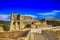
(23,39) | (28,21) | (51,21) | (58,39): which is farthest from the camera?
(51,21)

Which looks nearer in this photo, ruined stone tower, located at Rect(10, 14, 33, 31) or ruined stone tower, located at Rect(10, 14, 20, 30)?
ruined stone tower, located at Rect(10, 14, 33, 31)

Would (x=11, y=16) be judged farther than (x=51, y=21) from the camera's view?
No

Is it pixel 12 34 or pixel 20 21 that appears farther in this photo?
pixel 20 21

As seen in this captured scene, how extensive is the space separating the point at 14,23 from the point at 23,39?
12.1 meters

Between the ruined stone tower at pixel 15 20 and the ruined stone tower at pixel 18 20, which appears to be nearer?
the ruined stone tower at pixel 18 20

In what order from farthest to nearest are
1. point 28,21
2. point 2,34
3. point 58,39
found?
point 28,21 < point 2,34 < point 58,39

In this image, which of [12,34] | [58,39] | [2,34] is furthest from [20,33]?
[58,39]

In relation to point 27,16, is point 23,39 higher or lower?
lower

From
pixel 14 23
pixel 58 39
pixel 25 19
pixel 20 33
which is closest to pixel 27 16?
pixel 25 19

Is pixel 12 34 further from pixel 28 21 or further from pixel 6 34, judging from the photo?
pixel 28 21

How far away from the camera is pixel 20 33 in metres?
7.80

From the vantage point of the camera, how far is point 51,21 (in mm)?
20000

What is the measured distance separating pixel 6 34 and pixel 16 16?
9675mm

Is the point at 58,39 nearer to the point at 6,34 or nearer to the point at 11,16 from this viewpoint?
the point at 6,34
